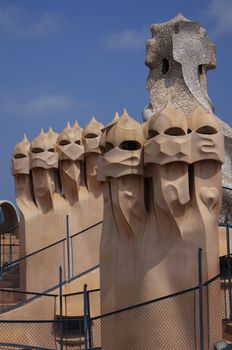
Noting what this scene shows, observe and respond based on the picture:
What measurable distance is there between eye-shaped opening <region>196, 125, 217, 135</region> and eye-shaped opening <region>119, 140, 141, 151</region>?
113 centimetres

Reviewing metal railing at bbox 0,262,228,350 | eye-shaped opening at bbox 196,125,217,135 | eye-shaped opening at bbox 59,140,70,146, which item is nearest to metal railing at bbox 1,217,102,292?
eye-shaped opening at bbox 59,140,70,146

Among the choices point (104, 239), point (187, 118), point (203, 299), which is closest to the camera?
point (203, 299)

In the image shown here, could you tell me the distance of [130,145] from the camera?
36.9 feet

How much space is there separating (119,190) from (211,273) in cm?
214

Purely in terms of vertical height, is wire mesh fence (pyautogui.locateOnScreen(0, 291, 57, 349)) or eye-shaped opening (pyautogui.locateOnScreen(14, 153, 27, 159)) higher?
eye-shaped opening (pyautogui.locateOnScreen(14, 153, 27, 159))

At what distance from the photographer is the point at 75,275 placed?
655 inches

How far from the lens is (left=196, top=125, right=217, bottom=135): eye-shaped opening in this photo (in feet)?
34.8

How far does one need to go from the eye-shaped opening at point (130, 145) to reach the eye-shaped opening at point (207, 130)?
1129 mm

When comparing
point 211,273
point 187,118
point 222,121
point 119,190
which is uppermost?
point 222,121

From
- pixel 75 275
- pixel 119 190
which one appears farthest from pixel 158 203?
pixel 75 275

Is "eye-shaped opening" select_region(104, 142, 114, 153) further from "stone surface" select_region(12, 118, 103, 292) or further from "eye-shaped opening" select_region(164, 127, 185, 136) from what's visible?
"stone surface" select_region(12, 118, 103, 292)

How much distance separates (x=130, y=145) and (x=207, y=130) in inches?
56.8

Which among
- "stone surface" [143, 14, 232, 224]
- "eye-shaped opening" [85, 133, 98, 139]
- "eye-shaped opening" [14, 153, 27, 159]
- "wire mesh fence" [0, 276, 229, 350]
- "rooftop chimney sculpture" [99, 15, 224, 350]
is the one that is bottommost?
"wire mesh fence" [0, 276, 229, 350]

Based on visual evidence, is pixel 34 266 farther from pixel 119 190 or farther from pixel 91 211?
pixel 119 190
